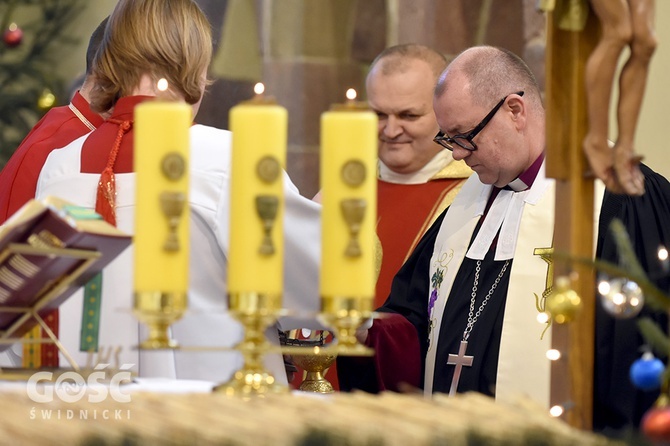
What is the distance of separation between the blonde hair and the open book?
1007mm

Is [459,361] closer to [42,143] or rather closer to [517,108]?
[517,108]

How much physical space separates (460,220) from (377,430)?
2870 mm

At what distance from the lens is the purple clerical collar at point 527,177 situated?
4.21 m

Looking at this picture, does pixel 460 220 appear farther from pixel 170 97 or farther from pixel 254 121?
pixel 254 121

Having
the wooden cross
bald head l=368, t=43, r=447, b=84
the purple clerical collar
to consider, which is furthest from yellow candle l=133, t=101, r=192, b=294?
bald head l=368, t=43, r=447, b=84

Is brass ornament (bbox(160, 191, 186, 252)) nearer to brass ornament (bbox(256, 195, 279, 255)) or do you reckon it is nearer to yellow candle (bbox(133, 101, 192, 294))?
yellow candle (bbox(133, 101, 192, 294))

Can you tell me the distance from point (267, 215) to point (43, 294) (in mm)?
683

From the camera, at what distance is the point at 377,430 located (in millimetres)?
1583

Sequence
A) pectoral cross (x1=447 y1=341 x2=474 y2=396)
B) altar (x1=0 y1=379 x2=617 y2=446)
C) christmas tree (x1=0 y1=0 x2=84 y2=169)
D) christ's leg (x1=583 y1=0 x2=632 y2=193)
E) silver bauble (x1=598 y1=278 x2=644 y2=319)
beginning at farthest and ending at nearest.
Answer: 1. christmas tree (x1=0 y1=0 x2=84 y2=169)
2. pectoral cross (x1=447 y1=341 x2=474 y2=396)
3. christ's leg (x1=583 y1=0 x2=632 y2=193)
4. silver bauble (x1=598 y1=278 x2=644 y2=319)
5. altar (x1=0 y1=379 x2=617 y2=446)

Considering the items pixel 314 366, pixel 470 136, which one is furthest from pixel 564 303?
pixel 470 136

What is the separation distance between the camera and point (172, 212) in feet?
6.34

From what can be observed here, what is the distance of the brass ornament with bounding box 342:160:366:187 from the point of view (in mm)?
1967

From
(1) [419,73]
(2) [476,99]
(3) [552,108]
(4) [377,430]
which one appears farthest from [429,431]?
(1) [419,73]

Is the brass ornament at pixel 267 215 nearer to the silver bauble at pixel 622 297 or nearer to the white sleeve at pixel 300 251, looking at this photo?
the silver bauble at pixel 622 297
